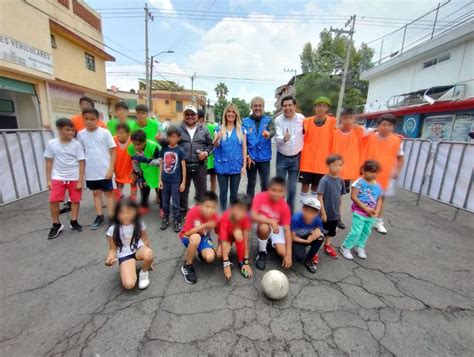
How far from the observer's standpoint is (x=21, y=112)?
10.1 metres

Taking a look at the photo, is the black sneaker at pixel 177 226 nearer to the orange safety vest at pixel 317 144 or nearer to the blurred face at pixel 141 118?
the blurred face at pixel 141 118

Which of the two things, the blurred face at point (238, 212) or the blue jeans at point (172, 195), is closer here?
the blurred face at point (238, 212)

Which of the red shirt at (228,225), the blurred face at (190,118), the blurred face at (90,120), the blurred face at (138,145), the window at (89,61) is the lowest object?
the red shirt at (228,225)

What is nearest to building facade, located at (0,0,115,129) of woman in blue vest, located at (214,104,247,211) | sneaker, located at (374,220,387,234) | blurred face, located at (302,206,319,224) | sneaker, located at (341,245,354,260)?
woman in blue vest, located at (214,104,247,211)

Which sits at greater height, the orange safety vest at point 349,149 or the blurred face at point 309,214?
the orange safety vest at point 349,149

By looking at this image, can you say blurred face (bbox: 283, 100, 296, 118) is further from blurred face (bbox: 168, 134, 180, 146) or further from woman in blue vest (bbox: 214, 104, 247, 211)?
blurred face (bbox: 168, 134, 180, 146)

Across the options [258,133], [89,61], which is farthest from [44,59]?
[258,133]

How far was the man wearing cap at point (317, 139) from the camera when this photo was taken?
3.54 m

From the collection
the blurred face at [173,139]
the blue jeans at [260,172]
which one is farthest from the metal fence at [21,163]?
the blue jeans at [260,172]

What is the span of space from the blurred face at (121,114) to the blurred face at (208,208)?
106 inches

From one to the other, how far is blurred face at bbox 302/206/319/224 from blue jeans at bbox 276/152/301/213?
1133mm

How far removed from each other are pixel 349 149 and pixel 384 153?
20.7 inches

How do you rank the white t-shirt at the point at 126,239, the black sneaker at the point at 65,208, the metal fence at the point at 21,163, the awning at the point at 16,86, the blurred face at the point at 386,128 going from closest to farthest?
the white t-shirt at the point at 126,239, the blurred face at the point at 386,128, the black sneaker at the point at 65,208, the metal fence at the point at 21,163, the awning at the point at 16,86

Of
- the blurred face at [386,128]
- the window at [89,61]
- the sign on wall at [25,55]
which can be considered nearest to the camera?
the blurred face at [386,128]
